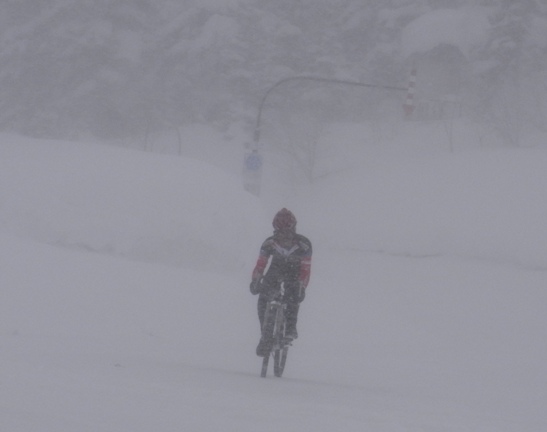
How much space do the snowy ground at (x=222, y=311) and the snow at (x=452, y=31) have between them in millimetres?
14651

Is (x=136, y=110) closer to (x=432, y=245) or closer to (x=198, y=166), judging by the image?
(x=432, y=245)

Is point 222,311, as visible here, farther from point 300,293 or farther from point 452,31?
point 452,31

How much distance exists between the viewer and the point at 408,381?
36.2 feet

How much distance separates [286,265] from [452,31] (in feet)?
127

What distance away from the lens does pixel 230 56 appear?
4412 cm

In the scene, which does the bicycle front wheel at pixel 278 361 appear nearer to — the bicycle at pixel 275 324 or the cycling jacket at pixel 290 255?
the bicycle at pixel 275 324

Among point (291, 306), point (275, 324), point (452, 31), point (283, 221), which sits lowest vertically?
point (275, 324)

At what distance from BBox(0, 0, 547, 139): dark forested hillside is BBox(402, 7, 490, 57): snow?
73mm

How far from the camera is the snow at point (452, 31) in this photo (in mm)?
44344

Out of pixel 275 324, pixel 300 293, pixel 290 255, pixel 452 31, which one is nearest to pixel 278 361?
pixel 275 324

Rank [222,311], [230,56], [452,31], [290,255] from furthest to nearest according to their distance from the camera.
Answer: [452,31] → [230,56] → [222,311] → [290,255]

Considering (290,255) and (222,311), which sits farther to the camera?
(222,311)

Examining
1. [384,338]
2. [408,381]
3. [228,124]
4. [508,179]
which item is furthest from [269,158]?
[408,381]

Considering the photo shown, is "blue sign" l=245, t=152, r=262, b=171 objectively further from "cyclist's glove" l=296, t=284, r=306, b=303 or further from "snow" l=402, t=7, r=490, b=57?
"snow" l=402, t=7, r=490, b=57
